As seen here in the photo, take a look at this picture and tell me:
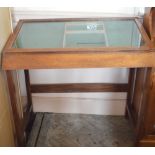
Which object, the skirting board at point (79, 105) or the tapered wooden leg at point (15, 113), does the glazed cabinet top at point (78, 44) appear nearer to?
the tapered wooden leg at point (15, 113)

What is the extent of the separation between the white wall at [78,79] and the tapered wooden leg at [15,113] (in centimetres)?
40

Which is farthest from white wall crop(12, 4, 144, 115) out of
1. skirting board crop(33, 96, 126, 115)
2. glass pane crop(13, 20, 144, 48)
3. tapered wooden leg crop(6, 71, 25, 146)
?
tapered wooden leg crop(6, 71, 25, 146)

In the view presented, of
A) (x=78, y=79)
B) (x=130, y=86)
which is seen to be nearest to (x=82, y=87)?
(x=78, y=79)

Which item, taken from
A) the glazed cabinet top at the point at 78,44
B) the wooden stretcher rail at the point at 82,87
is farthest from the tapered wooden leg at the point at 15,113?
the wooden stretcher rail at the point at 82,87

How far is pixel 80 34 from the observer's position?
131 cm

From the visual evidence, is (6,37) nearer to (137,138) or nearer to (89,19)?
(89,19)

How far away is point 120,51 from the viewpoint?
1086 millimetres

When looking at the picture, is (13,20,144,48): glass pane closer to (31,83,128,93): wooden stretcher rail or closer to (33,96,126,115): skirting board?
(31,83,128,93): wooden stretcher rail

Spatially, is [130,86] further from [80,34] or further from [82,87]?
[80,34]

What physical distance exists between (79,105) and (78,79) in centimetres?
21

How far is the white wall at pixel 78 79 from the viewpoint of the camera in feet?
4.87

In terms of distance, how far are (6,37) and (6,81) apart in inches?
8.6

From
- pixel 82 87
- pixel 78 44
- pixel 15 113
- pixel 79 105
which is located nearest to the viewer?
pixel 78 44
